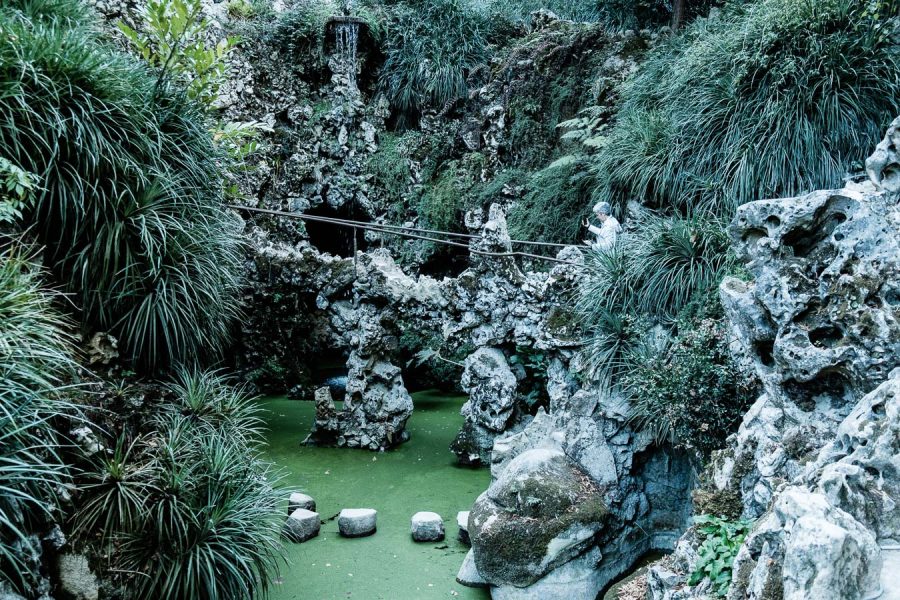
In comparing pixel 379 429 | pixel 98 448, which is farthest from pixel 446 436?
pixel 98 448

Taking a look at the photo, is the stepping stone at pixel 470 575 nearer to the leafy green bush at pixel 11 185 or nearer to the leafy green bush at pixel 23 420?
the leafy green bush at pixel 23 420

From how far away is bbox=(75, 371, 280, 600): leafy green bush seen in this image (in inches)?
131

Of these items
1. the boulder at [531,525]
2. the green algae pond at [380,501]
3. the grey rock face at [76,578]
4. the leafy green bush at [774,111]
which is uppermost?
the leafy green bush at [774,111]

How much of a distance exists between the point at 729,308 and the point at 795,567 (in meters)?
1.58

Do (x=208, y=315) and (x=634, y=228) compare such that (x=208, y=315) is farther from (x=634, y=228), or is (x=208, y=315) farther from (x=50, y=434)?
(x=634, y=228)

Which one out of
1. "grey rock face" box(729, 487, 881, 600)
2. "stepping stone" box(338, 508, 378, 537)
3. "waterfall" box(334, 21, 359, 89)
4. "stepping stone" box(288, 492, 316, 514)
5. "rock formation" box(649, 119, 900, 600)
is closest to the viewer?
"grey rock face" box(729, 487, 881, 600)

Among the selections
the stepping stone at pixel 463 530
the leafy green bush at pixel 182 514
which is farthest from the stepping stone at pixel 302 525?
the stepping stone at pixel 463 530

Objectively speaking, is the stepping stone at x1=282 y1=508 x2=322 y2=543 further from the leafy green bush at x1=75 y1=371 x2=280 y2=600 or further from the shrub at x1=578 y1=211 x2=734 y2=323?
the shrub at x1=578 y1=211 x2=734 y2=323

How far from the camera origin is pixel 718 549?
285 centimetres

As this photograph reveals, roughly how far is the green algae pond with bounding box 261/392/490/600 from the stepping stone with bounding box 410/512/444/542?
0.06 meters

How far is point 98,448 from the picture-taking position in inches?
132

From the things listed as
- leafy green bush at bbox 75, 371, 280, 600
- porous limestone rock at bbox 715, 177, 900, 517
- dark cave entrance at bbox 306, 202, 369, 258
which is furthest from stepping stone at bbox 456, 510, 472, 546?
dark cave entrance at bbox 306, 202, 369, 258

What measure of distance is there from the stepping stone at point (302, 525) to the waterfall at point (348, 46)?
7945 mm

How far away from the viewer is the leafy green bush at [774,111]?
5.86 metres
